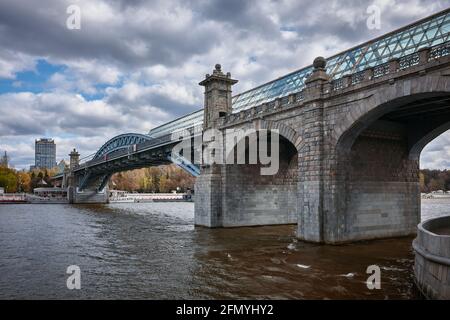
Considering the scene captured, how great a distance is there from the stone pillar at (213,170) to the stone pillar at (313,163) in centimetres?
842

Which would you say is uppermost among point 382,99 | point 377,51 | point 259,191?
point 377,51

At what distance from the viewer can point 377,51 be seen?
826 inches

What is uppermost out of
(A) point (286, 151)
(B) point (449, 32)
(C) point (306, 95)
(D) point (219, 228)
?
(B) point (449, 32)

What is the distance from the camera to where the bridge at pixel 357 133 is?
16531 millimetres

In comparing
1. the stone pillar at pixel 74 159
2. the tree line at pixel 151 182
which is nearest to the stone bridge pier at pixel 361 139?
the stone pillar at pixel 74 159

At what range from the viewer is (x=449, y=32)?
1697cm

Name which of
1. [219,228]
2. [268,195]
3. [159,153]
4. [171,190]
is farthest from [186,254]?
[171,190]

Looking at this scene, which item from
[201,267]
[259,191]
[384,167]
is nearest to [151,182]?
[259,191]

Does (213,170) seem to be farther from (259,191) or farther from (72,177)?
(72,177)

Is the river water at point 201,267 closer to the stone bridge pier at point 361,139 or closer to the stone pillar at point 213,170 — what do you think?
the stone bridge pier at point 361,139

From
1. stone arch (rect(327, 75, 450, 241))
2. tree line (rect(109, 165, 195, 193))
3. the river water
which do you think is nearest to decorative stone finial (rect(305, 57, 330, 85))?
stone arch (rect(327, 75, 450, 241))

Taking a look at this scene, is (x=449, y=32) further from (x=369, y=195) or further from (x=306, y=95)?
(x=369, y=195)

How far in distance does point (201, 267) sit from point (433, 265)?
327 inches

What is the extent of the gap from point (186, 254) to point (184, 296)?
6627 mm
